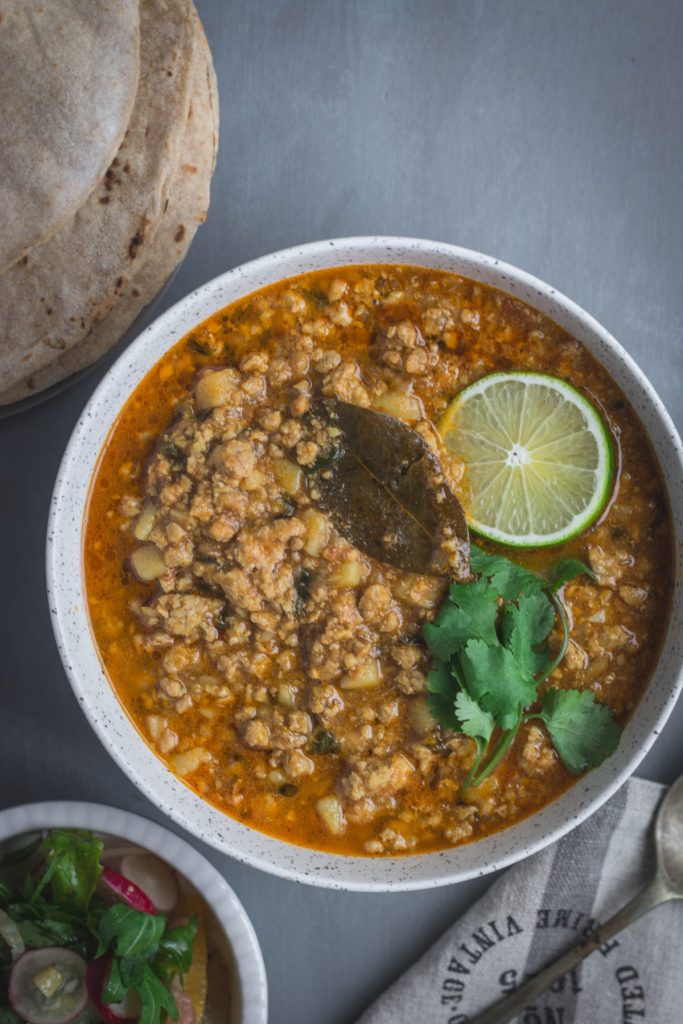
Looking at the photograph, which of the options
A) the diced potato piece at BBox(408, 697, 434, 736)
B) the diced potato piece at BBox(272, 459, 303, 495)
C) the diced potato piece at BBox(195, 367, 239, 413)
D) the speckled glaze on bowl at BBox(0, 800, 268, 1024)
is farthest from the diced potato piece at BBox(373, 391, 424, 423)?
the speckled glaze on bowl at BBox(0, 800, 268, 1024)

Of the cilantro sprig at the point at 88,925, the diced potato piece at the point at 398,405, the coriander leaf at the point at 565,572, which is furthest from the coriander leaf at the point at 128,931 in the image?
the diced potato piece at the point at 398,405

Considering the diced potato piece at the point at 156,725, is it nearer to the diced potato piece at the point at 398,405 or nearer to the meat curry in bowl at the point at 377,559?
the meat curry in bowl at the point at 377,559

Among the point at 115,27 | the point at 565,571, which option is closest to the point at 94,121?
the point at 115,27

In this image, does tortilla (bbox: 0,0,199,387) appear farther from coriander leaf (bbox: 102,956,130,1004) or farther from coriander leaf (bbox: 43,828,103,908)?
coriander leaf (bbox: 102,956,130,1004)

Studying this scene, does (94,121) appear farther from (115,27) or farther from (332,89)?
(332,89)

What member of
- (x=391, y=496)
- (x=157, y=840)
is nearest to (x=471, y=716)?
(x=391, y=496)

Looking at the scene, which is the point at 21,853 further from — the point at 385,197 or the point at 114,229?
the point at 385,197
